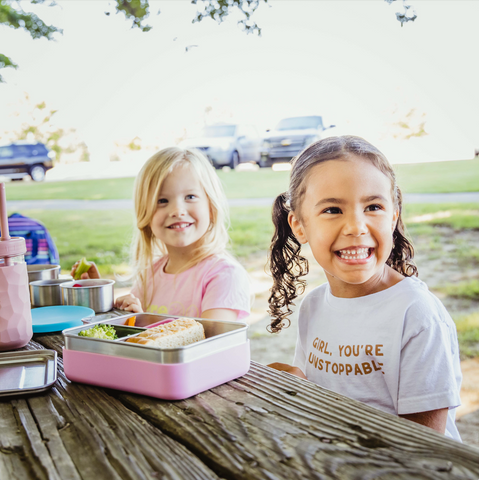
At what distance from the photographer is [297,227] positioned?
1565mm

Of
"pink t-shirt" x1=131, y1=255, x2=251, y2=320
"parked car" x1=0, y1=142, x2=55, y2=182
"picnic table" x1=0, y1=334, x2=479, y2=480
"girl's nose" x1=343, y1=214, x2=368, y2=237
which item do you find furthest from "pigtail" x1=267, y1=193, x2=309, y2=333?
"parked car" x1=0, y1=142, x2=55, y2=182

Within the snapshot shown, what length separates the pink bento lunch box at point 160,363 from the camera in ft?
2.64

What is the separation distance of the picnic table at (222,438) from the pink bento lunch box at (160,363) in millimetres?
21

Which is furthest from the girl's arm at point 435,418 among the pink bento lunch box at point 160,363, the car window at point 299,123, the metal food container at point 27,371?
the car window at point 299,123

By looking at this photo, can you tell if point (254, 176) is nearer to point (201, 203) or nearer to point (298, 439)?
point (201, 203)

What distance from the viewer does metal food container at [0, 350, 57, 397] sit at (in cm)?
88

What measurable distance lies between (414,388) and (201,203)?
3.95ft

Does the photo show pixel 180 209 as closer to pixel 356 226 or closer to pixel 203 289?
pixel 203 289

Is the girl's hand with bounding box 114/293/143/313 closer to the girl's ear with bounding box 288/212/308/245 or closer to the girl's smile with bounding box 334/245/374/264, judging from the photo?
the girl's ear with bounding box 288/212/308/245

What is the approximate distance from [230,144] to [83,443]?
18.7 ft

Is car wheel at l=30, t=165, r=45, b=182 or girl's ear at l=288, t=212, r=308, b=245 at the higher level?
car wheel at l=30, t=165, r=45, b=182

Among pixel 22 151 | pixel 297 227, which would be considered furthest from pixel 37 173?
pixel 297 227

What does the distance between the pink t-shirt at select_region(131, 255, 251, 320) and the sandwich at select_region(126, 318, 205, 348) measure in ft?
2.93

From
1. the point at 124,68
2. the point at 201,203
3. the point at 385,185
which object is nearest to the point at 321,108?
the point at 124,68
